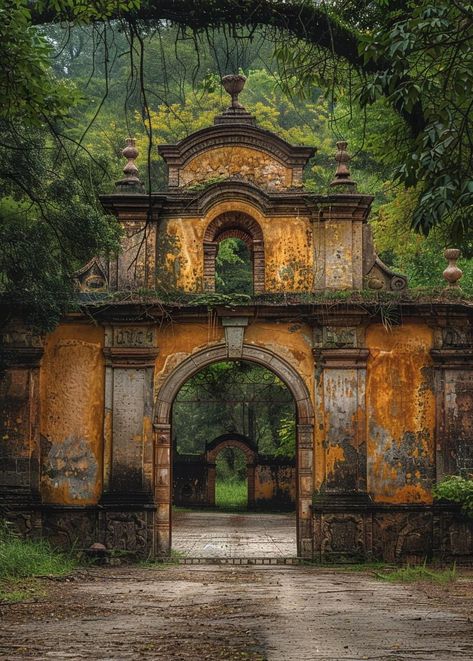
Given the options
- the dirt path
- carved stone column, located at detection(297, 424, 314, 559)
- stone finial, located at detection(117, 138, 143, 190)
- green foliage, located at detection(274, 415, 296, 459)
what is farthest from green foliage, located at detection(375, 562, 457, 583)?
green foliage, located at detection(274, 415, 296, 459)

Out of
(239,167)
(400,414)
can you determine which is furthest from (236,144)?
(400,414)

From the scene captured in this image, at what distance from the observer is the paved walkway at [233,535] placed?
55.0ft

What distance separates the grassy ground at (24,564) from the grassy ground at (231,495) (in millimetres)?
Result: 16459

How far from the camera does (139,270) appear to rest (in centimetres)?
1567

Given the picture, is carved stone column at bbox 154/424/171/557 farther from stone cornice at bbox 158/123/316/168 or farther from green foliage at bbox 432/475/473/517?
stone cornice at bbox 158/123/316/168

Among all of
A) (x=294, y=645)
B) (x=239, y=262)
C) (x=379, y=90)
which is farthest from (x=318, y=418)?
(x=239, y=262)

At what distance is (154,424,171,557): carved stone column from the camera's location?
15.2 meters

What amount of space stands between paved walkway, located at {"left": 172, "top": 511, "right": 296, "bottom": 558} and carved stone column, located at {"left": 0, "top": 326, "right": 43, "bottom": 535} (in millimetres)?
2746

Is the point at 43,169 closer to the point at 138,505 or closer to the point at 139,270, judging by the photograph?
the point at 139,270

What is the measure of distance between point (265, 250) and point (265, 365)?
180 centimetres

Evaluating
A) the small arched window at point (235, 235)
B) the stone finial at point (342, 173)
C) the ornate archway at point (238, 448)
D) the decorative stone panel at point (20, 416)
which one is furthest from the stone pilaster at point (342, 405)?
the ornate archway at point (238, 448)

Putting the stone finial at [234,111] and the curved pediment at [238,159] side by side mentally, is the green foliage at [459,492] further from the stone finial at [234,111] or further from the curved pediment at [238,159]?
the stone finial at [234,111]

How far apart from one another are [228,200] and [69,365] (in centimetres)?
356

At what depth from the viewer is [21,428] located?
1524 centimetres
